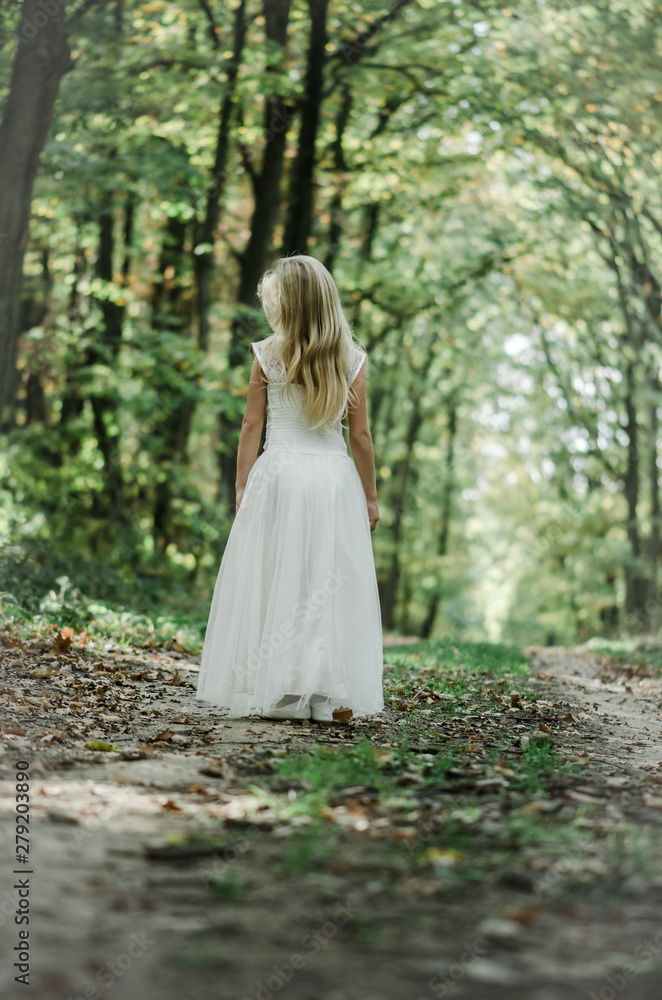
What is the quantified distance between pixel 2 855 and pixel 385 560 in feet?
82.1

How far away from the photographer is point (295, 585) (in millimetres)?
5305

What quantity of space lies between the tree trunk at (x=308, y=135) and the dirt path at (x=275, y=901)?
31.5 ft

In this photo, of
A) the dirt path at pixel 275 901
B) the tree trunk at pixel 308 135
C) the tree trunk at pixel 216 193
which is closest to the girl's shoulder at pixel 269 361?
the dirt path at pixel 275 901

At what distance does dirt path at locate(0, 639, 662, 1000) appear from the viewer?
7.07 feet

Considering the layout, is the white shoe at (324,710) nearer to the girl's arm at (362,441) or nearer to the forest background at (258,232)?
the girl's arm at (362,441)

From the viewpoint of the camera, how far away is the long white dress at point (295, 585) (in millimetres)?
5230

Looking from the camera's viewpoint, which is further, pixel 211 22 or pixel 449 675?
pixel 211 22

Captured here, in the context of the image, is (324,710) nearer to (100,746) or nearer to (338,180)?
(100,746)

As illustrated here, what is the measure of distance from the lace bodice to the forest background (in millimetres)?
3826

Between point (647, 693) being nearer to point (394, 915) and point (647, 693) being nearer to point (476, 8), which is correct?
point (394, 915)

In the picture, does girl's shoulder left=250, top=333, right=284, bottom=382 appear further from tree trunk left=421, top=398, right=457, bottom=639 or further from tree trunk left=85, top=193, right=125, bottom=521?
tree trunk left=421, top=398, right=457, bottom=639

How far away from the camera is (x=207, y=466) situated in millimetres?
23891

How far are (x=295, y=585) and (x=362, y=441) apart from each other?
1.03 metres

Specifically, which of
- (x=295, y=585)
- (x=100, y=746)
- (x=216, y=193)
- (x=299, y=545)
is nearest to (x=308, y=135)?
(x=216, y=193)
